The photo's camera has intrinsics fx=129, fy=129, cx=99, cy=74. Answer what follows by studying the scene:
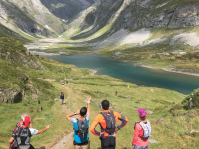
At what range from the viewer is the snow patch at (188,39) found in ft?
498

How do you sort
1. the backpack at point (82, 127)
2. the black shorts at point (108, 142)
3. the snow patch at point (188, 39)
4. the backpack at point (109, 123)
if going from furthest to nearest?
the snow patch at point (188, 39) → the backpack at point (82, 127) → the black shorts at point (108, 142) → the backpack at point (109, 123)

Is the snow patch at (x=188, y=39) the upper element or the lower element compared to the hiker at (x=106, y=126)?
upper

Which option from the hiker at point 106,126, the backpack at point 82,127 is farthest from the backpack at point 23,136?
the hiker at point 106,126

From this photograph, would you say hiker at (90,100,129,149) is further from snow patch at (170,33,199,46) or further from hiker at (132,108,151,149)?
snow patch at (170,33,199,46)

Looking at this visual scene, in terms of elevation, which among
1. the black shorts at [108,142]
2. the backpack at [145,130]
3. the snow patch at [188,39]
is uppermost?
the snow patch at [188,39]

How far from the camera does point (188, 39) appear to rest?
160625 millimetres

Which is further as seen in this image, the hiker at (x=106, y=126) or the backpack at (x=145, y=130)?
the backpack at (x=145, y=130)

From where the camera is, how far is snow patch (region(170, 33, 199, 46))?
151725mm

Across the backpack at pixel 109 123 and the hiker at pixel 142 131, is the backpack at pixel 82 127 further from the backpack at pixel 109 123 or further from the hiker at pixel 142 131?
the hiker at pixel 142 131

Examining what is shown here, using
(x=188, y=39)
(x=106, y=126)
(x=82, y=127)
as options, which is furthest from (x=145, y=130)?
(x=188, y=39)

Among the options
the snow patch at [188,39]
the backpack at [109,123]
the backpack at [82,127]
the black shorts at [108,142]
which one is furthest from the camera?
the snow patch at [188,39]

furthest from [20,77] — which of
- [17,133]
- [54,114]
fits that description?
[17,133]

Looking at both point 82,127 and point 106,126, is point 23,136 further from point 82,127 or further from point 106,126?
point 106,126

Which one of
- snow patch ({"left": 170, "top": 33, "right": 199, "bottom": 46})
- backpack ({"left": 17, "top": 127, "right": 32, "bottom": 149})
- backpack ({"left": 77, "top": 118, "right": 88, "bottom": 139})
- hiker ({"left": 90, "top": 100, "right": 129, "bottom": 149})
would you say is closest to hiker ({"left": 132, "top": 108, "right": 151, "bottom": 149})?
hiker ({"left": 90, "top": 100, "right": 129, "bottom": 149})
